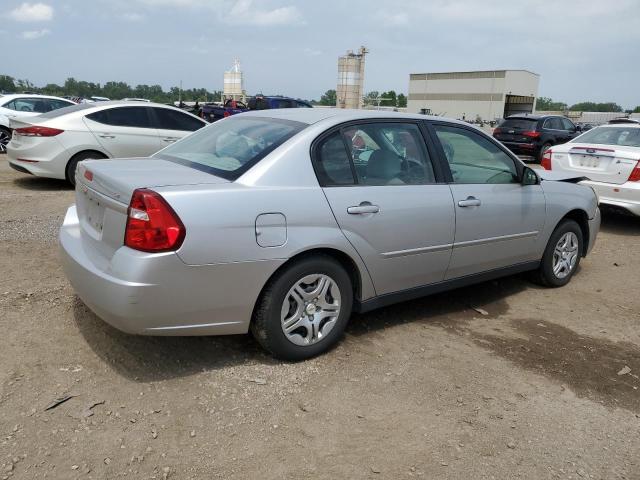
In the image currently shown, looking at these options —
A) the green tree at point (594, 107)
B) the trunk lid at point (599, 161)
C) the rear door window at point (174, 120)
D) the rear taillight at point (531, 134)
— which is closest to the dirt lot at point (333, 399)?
the trunk lid at point (599, 161)

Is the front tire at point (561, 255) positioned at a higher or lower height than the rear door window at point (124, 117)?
lower

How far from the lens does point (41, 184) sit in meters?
9.19

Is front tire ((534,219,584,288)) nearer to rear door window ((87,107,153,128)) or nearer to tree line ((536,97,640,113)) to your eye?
rear door window ((87,107,153,128))

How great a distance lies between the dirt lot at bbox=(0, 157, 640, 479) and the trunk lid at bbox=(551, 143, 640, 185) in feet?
11.7

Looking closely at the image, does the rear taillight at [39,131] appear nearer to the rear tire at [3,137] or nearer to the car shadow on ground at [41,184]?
the car shadow on ground at [41,184]

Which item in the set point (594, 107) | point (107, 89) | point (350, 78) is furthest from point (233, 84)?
point (594, 107)

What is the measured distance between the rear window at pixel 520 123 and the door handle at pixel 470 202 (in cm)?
1335

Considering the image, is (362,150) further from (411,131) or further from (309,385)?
(309,385)

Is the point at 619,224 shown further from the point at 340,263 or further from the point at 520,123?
the point at 520,123

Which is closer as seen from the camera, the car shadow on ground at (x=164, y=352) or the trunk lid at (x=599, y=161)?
the car shadow on ground at (x=164, y=352)

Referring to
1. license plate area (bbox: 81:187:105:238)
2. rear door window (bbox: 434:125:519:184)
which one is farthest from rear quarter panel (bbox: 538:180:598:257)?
license plate area (bbox: 81:187:105:238)

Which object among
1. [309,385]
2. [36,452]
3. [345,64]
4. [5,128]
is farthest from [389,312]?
[345,64]

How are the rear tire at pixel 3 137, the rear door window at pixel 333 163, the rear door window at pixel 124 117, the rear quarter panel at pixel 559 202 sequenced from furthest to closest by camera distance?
the rear tire at pixel 3 137 → the rear door window at pixel 124 117 → the rear quarter panel at pixel 559 202 → the rear door window at pixel 333 163

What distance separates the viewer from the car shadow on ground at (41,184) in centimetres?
878
